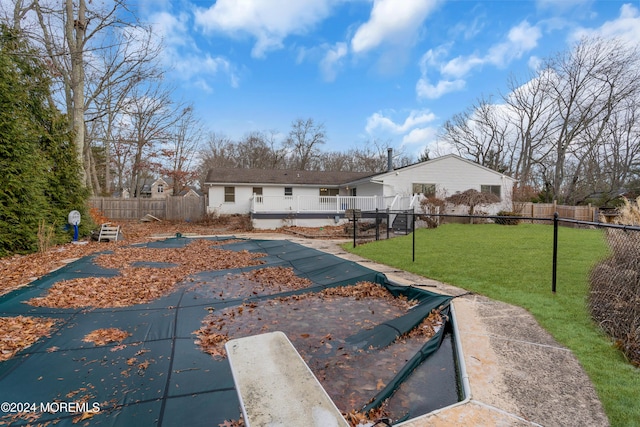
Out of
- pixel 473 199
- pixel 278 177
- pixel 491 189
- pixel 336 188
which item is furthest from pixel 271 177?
pixel 491 189

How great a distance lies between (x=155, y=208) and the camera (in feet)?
64.5

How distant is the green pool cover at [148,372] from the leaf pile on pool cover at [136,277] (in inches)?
12.7

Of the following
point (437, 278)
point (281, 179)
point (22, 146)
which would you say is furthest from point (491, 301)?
point (281, 179)

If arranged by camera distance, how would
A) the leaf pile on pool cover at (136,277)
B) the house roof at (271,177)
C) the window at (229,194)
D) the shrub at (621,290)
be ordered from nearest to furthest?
1. the shrub at (621,290)
2. the leaf pile on pool cover at (136,277)
3. the house roof at (271,177)
4. the window at (229,194)

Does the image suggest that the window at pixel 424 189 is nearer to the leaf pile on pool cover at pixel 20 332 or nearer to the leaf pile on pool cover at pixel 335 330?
the leaf pile on pool cover at pixel 335 330

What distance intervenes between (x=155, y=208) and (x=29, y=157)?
11.6 meters

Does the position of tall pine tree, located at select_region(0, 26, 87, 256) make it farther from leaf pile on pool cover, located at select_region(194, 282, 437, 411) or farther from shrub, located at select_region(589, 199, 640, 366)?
shrub, located at select_region(589, 199, 640, 366)

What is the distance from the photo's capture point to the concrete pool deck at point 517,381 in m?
2.02

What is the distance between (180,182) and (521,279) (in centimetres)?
3063

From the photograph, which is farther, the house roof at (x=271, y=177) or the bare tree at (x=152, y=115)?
the bare tree at (x=152, y=115)

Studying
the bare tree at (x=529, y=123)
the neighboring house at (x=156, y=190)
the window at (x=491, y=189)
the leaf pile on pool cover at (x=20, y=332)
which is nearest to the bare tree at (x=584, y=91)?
the bare tree at (x=529, y=123)

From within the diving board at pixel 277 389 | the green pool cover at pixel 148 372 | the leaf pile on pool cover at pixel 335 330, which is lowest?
the leaf pile on pool cover at pixel 335 330

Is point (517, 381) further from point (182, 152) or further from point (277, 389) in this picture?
point (182, 152)

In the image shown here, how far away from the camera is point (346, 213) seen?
1717cm
